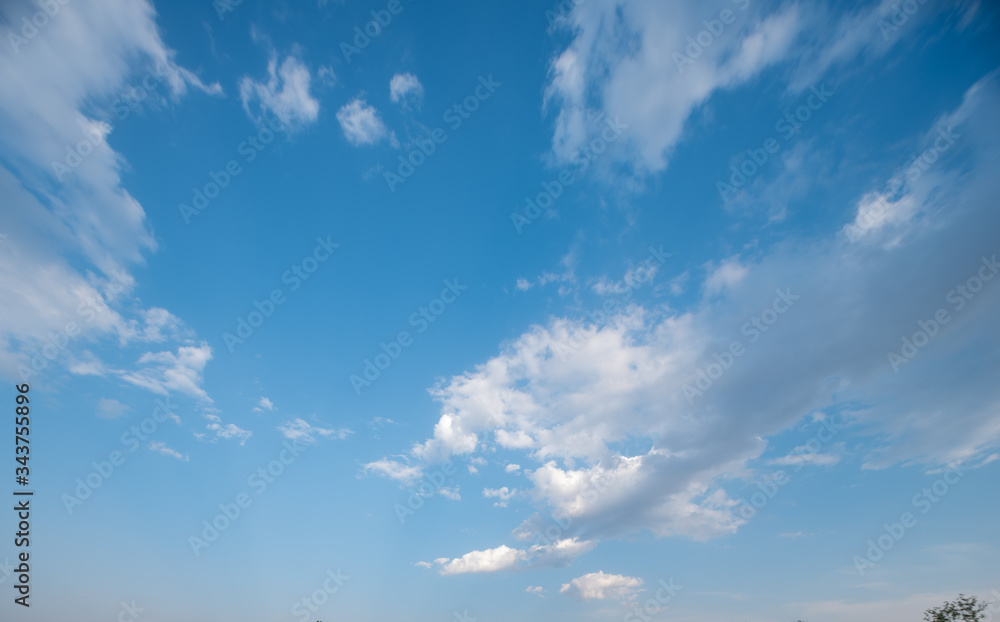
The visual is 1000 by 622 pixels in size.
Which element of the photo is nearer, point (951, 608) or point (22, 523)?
point (22, 523)

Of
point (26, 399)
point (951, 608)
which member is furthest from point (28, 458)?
point (951, 608)

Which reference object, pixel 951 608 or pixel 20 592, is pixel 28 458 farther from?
pixel 951 608

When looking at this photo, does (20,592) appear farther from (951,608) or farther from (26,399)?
(951,608)

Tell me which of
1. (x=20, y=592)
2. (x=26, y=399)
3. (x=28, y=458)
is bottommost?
(x=20, y=592)

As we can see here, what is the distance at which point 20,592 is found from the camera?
6391cm

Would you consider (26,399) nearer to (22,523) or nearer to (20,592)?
(22,523)

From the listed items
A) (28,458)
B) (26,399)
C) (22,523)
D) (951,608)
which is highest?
(26,399)

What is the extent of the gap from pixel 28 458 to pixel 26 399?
6224mm

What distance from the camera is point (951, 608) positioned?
99562mm

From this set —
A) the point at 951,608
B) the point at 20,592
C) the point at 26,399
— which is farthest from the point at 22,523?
the point at 951,608

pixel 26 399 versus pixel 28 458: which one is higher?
pixel 26 399

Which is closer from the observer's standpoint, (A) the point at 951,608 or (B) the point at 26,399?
(B) the point at 26,399

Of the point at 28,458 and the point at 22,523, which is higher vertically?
the point at 28,458

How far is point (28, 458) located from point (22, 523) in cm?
772
